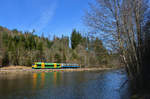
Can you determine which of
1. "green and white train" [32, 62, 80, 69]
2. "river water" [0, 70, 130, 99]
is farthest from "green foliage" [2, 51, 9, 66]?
"river water" [0, 70, 130, 99]

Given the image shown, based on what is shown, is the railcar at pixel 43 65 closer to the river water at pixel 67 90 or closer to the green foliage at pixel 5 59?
the green foliage at pixel 5 59

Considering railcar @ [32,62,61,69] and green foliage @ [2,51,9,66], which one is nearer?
railcar @ [32,62,61,69]

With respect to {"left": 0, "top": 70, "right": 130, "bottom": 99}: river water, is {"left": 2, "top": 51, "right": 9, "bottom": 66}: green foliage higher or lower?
higher

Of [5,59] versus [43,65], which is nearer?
[43,65]

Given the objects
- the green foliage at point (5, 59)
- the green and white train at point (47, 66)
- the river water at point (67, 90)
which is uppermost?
the green foliage at point (5, 59)

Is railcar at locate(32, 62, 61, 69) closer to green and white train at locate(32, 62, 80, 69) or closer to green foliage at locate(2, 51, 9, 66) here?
green and white train at locate(32, 62, 80, 69)

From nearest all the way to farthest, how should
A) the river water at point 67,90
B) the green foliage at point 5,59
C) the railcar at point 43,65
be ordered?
the river water at point 67,90 → the railcar at point 43,65 → the green foliage at point 5,59

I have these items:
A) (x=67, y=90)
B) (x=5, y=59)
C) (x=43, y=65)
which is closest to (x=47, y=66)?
(x=43, y=65)

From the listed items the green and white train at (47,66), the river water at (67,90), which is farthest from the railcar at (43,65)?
the river water at (67,90)

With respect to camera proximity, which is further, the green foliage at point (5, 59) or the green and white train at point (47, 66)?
the green foliage at point (5, 59)

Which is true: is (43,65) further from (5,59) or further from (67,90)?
(67,90)

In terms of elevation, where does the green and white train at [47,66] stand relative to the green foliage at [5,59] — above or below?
below

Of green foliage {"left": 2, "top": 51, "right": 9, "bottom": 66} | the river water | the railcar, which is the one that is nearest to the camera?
the river water

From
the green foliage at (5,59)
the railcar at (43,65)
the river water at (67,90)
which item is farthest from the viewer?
the green foliage at (5,59)
